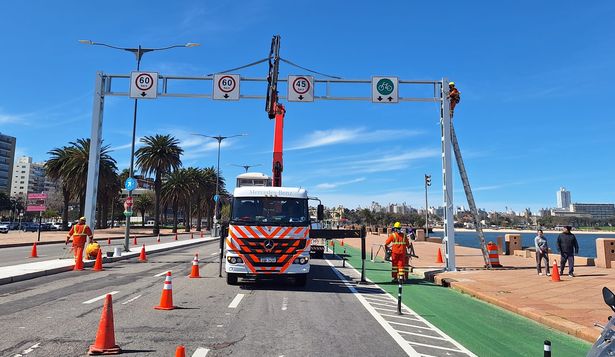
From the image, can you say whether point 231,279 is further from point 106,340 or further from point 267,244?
point 106,340

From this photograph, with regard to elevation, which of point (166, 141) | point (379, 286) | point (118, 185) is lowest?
point (379, 286)

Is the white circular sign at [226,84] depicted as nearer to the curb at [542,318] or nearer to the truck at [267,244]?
the truck at [267,244]

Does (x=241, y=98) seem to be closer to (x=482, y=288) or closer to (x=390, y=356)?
(x=482, y=288)

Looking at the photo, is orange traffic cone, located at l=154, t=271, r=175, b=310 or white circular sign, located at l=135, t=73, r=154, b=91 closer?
orange traffic cone, located at l=154, t=271, r=175, b=310

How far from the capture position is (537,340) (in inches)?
294

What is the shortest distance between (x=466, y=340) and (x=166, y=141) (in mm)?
56239

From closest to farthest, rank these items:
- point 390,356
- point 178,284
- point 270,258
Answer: point 390,356
point 270,258
point 178,284

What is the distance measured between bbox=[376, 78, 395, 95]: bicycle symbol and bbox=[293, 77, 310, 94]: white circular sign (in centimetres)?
295

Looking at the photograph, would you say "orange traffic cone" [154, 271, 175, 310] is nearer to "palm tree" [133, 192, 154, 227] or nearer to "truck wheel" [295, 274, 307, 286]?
"truck wheel" [295, 274, 307, 286]

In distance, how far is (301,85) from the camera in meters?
19.0

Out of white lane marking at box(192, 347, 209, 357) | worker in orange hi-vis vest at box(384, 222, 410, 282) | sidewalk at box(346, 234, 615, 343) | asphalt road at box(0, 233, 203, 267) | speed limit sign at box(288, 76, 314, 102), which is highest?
speed limit sign at box(288, 76, 314, 102)

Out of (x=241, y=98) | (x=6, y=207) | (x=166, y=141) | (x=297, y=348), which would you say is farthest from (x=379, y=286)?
(x=6, y=207)

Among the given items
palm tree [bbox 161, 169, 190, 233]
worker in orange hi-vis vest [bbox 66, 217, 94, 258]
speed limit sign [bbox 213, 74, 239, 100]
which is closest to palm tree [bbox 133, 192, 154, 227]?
palm tree [bbox 161, 169, 190, 233]

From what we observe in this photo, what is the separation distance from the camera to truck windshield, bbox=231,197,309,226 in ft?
41.4
